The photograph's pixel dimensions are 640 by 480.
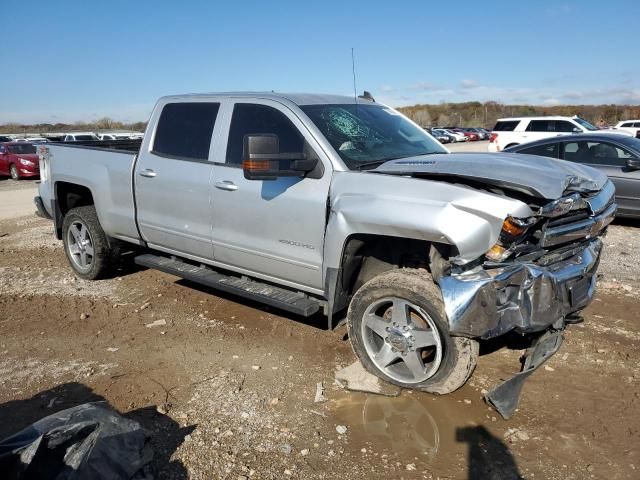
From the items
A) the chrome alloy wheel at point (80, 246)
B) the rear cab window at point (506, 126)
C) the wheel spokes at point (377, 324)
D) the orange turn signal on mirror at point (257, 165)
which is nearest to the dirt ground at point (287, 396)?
the wheel spokes at point (377, 324)

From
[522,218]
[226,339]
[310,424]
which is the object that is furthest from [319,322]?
[522,218]

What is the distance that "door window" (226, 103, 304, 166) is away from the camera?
13.8 feet

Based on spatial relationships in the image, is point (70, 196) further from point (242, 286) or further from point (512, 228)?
point (512, 228)

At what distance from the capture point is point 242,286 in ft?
14.9

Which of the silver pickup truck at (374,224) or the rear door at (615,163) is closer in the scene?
the silver pickup truck at (374,224)

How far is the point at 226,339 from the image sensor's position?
4.67 m

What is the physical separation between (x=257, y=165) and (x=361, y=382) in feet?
5.49

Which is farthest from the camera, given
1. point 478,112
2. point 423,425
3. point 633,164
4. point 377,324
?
point 478,112

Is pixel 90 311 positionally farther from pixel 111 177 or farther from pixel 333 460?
pixel 333 460

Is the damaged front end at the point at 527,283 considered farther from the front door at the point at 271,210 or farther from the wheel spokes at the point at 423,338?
the front door at the point at 271,210

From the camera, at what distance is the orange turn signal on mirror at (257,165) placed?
3.65 meters

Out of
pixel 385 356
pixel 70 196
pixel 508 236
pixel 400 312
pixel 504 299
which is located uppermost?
pixel 508 236

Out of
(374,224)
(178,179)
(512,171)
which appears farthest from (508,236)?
(178,179)

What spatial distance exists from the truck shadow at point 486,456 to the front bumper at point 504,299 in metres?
0.59
